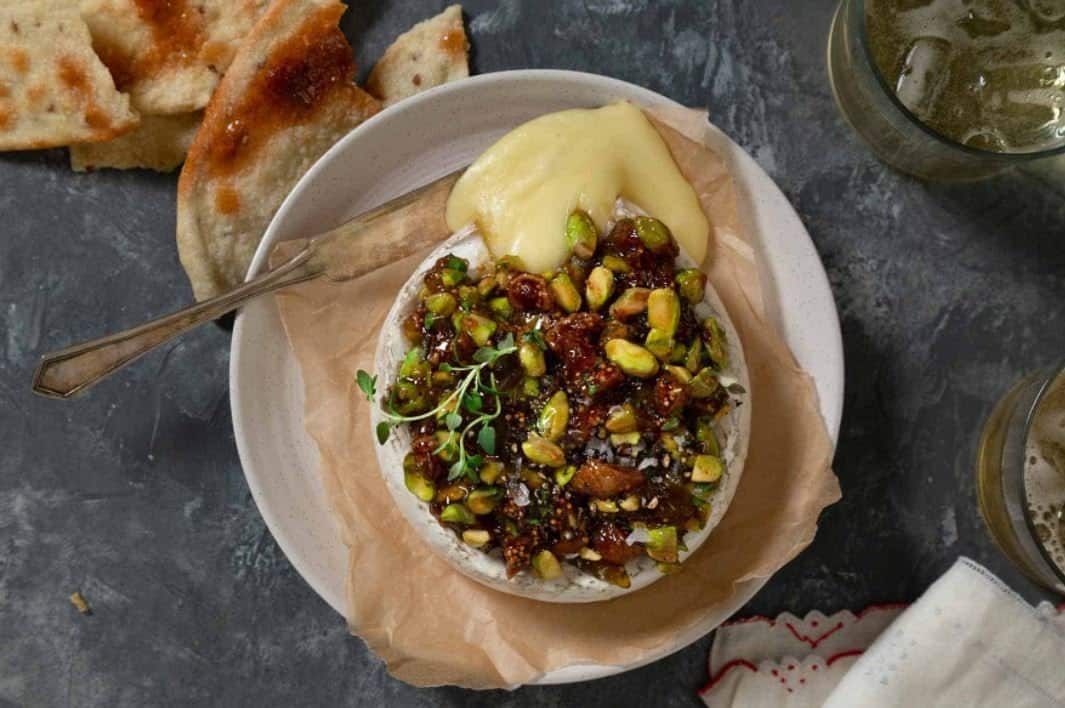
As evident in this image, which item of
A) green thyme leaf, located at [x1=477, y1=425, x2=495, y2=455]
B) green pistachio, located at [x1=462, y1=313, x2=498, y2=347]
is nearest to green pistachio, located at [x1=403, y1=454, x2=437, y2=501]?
green thyme leaf, located at [x1=477, y1=425, x2=495, y2=455]

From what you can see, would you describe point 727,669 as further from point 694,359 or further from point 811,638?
point 694,359

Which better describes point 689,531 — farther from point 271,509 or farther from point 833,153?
point 833,153

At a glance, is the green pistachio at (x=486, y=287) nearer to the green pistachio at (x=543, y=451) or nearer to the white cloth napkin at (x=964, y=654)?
the green pistachio at (x=543, y=451)

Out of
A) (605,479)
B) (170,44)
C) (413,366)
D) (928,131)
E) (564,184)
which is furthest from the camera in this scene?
(170,44)

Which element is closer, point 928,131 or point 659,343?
Result: point 659,343

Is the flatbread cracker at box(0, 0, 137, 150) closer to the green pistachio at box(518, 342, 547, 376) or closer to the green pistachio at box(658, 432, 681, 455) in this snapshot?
the green pistachio at box(518, 342, 547, 376)

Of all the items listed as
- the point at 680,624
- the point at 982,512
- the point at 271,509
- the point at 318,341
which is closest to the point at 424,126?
the point at 318,341

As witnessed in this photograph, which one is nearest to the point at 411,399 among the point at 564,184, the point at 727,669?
the point at 564,184
